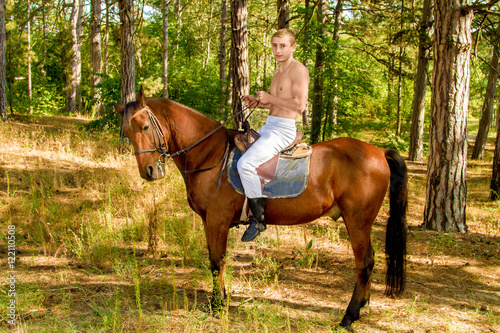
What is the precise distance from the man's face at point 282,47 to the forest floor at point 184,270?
250cm

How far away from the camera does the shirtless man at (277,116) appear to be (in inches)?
140

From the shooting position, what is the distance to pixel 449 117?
6.29 m

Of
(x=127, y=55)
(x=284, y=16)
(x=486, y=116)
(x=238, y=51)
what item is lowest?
(x=486, y=116)

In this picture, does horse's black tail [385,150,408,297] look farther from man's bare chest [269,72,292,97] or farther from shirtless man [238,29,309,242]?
man's bare chest [269,72,292,97]

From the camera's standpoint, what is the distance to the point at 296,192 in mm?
3756

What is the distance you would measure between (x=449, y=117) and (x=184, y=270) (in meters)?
5.11

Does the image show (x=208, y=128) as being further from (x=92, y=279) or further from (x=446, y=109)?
(x=446, y=109)

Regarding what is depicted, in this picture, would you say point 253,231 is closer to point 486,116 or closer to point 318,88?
point 318,88

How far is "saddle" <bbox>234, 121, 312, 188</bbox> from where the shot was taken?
12.2 ft

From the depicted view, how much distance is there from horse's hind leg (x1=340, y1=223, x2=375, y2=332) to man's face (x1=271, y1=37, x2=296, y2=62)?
6.45 ft

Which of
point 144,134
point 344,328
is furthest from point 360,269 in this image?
point 144,134

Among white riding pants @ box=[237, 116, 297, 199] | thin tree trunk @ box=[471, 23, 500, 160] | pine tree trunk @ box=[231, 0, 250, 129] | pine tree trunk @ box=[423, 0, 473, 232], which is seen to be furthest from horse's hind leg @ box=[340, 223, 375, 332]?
thin tree trunk @ box=[471, 23, 500, 160]

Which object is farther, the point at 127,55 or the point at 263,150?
the point at 127,55

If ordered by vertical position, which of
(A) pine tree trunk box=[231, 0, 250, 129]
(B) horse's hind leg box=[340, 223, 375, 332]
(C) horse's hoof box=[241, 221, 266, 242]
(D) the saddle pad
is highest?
(A) pine tree trunk box=[231, 0, 250, 129]
